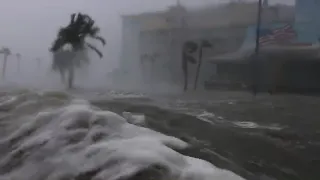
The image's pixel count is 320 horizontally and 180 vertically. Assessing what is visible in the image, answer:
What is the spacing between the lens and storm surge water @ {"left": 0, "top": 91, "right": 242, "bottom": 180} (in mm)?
1297

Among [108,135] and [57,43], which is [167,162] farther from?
[57,43]

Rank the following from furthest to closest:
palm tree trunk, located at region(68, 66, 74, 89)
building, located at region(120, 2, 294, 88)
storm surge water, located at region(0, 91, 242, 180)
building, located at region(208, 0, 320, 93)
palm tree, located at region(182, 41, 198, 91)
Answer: palm tree trunk, located at region(68, 66, 74, 89) → palm tree, located at region(182, 41, 198, 91) → building, located at region(120, 2, 294, 88) → building, located at region(208, 0, 320, 93) → storm surge water, located at region(0, 91, 242, 180)

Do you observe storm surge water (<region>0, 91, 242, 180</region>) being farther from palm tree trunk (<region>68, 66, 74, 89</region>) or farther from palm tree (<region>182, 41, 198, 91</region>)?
palm tree trunk (<region>68, 66, 74, 89</region>)

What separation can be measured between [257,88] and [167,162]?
4.38 meters

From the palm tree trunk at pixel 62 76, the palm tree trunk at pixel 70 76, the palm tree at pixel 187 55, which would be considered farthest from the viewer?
the palm tree trunk at pixel 62 76

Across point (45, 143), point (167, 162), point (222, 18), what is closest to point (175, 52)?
point (222, 18)

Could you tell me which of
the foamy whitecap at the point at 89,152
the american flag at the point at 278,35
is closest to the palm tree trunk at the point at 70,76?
the american flag at the point at 278,35

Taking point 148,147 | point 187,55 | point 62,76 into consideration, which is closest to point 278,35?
point 187,55

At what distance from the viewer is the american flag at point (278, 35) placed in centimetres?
535

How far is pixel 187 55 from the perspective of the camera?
6.35 m

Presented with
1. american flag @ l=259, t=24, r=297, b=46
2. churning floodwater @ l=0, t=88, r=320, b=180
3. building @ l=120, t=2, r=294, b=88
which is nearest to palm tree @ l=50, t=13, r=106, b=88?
building @ l=120, t=2, r=294, b=88

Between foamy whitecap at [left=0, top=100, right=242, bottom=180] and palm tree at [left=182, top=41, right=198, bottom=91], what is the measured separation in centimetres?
401

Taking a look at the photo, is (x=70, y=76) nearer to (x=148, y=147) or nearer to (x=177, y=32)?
(x=177, y=32)

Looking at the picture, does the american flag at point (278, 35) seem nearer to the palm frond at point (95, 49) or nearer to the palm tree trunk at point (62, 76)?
the palm frond at point (95, 49)
